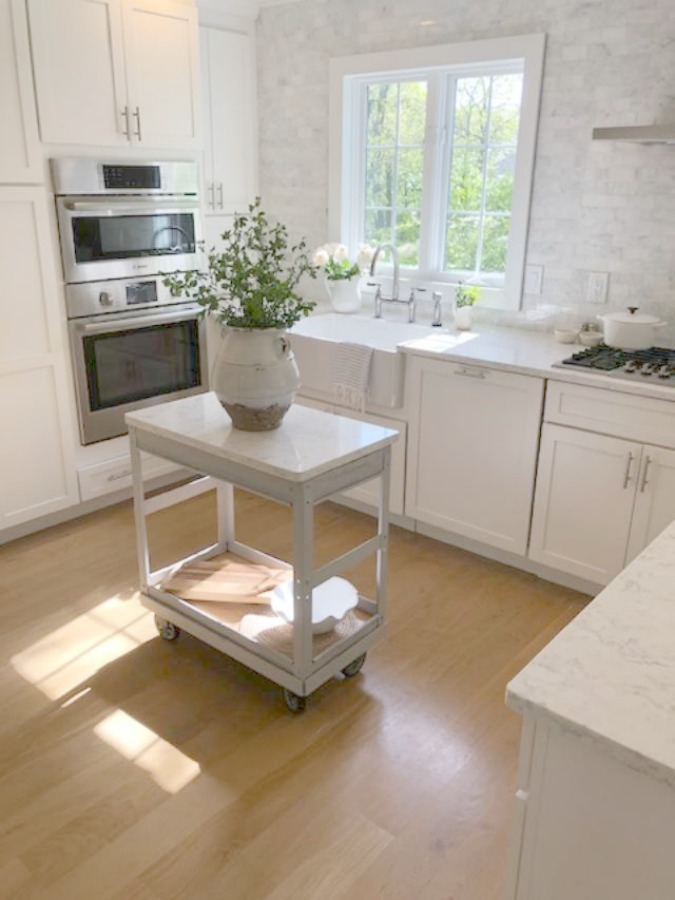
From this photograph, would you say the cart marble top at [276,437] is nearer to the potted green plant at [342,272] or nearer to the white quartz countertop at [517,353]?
the white quartz countertop at [517,353]

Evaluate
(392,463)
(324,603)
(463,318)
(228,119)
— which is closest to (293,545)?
(324,603)

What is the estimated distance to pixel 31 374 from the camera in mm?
3221

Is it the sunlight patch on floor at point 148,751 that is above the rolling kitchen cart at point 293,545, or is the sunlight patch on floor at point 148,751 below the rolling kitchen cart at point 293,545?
below

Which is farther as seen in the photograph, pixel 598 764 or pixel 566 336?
pixel 566 336

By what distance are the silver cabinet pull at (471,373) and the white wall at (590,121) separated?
0.64 m

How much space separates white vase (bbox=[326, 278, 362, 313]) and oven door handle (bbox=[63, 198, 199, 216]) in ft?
2.63

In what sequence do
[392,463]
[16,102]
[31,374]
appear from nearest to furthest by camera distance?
[16,102] → [31,374] → [392,463]

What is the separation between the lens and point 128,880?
1.77 meters

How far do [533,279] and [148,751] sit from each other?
8.28 feet

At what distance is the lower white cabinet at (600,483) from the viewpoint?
2.66 m

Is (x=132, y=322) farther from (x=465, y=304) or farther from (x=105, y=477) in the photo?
(x=465, y=304)

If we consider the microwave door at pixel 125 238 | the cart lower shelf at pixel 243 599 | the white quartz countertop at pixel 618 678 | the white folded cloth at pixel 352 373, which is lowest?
the cart lower shelf at pixel 243 599

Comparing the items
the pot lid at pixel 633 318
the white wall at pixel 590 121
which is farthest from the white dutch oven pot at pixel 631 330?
the white wall at pixel 590 121

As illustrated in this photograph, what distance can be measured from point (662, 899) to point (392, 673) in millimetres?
1551
